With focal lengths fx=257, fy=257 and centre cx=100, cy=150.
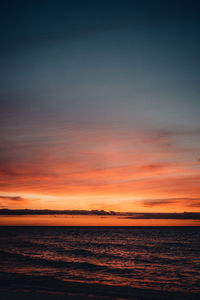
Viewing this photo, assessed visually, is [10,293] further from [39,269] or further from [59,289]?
[39,269]

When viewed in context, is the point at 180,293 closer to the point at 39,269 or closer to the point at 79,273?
the point at 79,273

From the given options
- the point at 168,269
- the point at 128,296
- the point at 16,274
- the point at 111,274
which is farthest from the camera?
the point at 168,269

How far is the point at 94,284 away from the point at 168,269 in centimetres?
1051

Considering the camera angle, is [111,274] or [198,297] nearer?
[198,297]

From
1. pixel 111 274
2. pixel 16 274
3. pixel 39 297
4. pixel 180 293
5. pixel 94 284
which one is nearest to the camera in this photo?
pixel 39 297

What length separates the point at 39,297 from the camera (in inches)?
507

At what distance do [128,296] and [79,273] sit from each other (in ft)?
27.9

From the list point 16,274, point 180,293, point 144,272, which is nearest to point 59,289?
point 16,274

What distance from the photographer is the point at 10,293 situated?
13.7 meters

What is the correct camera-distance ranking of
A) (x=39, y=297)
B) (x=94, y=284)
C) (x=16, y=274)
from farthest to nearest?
1. (x=16, y=274)
2. (x=94, y=284)
3. (x=39, y=297)

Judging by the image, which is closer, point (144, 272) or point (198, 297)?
point (198, 297)

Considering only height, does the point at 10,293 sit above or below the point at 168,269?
above

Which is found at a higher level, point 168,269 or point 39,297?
point 39,297

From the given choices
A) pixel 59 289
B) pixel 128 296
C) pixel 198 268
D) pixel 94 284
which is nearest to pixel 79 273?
pixel 94 284
